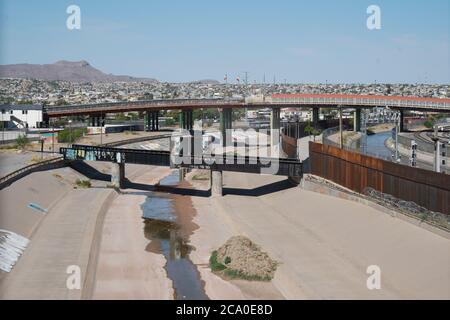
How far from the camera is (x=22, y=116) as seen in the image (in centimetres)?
13075

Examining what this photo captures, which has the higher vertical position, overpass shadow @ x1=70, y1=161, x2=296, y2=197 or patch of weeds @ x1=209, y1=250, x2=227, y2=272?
overpass shadow @ x1=70, y1=161, x2=296, y2=197

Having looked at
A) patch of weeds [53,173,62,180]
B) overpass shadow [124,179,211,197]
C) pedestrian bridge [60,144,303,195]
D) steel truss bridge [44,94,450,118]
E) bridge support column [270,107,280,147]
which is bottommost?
overpass shadow [124,179,211,197]

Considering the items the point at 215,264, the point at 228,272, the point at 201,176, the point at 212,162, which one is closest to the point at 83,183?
the point at 212,162

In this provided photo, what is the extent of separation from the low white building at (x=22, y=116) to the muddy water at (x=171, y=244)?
2562 inches

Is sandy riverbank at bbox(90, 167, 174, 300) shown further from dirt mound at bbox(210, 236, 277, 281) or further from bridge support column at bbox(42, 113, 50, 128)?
bridge support column at bbox(42, 113, 50, 128)

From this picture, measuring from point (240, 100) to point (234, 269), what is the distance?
340ft

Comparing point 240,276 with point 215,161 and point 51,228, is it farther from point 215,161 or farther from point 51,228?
point 215,161

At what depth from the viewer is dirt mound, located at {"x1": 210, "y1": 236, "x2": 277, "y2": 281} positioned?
123ft

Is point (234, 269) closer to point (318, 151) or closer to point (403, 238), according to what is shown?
point (403, 238)

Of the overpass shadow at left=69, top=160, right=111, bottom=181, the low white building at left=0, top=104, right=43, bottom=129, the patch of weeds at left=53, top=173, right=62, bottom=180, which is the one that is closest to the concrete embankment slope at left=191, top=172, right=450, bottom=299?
the patch of weeds at left=53, top=173, right=62, bottom=180

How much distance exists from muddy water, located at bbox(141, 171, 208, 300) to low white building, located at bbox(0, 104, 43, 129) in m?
65.1

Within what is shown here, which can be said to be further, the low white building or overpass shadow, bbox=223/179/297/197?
the low white building

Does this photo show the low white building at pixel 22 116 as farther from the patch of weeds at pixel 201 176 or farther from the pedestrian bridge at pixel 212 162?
the pedestrian bridge at pixel 212 162
